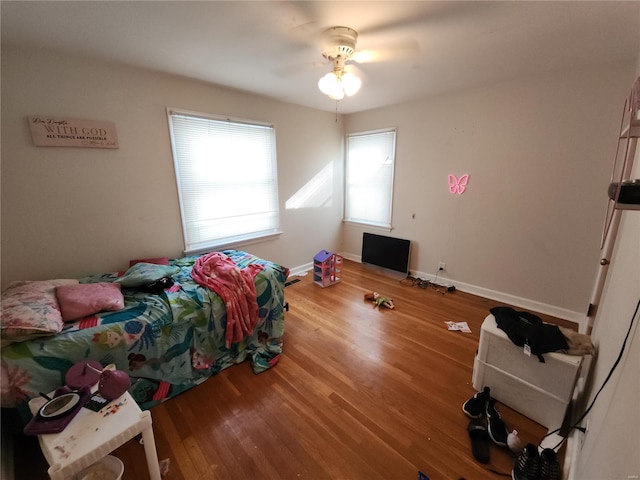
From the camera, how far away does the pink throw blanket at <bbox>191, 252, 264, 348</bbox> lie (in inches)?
79.1

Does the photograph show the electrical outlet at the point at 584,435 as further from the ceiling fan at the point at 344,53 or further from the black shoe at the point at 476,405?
the ceiling fan at the point at 344,53

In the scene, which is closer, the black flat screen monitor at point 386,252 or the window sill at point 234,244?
the window sill at point 234,244

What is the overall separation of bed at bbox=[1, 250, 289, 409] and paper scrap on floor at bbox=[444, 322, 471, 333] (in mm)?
1662

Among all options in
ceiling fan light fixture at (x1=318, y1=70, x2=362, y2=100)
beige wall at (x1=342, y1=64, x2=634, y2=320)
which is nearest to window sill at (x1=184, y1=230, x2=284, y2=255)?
beige wall at (x1=342, y1=64, x2=634, y2=320)

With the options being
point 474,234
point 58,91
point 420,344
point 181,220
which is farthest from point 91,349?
point 474,234

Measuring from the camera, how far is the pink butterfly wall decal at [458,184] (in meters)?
3.09

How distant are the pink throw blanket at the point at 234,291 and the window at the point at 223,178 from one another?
0.81 metres

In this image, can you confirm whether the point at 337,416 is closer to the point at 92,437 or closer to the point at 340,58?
the point at 92,437

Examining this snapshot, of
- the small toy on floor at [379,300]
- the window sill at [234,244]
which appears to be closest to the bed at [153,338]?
the window sill at [234,244]

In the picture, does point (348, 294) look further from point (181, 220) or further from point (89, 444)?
point (89, 444)

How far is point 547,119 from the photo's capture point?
8.16ft

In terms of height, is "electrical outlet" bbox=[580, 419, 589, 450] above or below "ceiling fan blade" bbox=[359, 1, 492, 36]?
below

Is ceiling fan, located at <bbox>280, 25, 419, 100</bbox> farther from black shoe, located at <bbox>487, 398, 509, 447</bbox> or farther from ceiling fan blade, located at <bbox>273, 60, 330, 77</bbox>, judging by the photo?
black shoe, located at <bbox>487, 398, 509, 447</bbox>

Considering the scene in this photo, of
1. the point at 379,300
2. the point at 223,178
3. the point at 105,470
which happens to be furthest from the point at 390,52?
the point at 105,470
